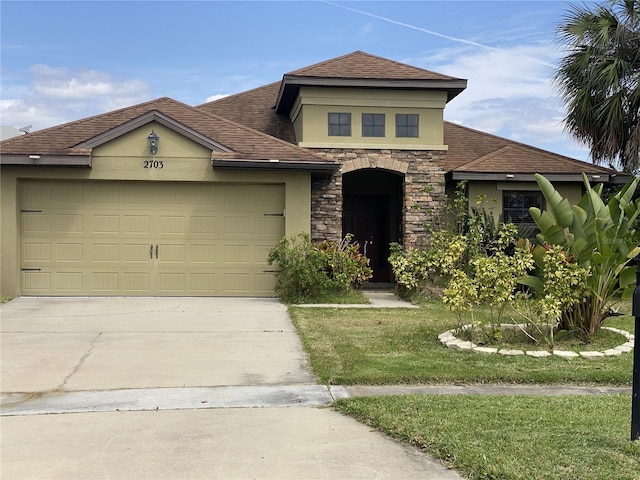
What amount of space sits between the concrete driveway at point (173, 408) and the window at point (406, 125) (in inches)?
272

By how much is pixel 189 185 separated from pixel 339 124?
13.1 feet

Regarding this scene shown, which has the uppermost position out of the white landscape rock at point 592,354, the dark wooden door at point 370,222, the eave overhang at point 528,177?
the eave overhang at point 528,177

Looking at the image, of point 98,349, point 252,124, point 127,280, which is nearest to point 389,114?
point 252,124

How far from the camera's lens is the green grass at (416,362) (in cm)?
741

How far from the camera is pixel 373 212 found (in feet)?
62.6

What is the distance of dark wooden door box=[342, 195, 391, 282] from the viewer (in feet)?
62.2

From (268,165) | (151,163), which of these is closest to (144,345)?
(268,165)

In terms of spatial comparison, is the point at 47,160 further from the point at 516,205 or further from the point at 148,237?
the point at 516,205

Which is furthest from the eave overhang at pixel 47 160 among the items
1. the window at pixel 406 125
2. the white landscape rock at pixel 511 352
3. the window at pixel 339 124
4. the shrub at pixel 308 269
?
the white landscape rock at pixel 511 352

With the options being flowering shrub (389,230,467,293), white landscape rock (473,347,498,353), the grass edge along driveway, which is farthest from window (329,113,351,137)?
white landscape rock (473,347,498,353)

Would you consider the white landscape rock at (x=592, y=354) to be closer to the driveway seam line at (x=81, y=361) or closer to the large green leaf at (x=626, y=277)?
the large green leaf at (x=626, y=277)

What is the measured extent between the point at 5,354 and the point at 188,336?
2518 millimetres

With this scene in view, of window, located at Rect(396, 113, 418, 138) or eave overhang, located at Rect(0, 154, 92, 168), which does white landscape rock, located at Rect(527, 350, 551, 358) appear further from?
eave overhang, located at Rect(0, 154, 92, 168)

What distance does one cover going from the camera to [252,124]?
18.4 metres
